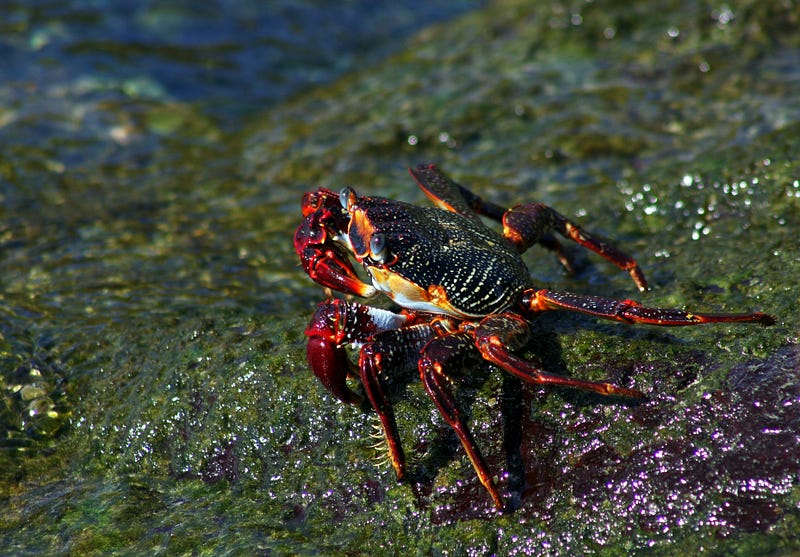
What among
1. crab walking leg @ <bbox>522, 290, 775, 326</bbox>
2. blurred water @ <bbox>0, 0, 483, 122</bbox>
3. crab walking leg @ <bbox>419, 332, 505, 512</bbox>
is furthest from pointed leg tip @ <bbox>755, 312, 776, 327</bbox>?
blurred water @ <bbox>0, 0, 483, 122</bbox>

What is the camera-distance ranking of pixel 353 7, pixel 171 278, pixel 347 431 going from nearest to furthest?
1. pixel 347 431
2. pixel 171 278
3. pixel 353 7

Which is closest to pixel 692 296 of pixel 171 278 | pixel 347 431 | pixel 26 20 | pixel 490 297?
pixel 490 297

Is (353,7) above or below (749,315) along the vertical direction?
above

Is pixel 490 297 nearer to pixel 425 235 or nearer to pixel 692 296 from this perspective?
pixel 425 235

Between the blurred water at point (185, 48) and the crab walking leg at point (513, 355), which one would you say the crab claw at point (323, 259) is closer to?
the crab walking leg at point (513, 355)

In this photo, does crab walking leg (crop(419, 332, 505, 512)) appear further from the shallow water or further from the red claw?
the red claw

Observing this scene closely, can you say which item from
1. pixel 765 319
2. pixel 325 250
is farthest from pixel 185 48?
pixel 765 319
